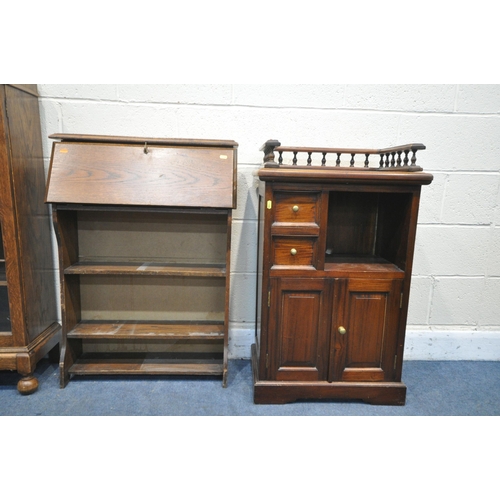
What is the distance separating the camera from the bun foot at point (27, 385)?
1.68 m

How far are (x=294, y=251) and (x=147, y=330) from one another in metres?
0.89

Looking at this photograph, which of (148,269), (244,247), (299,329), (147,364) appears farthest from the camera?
(244,247)

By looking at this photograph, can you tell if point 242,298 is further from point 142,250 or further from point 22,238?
point 22,238

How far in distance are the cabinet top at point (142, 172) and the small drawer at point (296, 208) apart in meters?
0.21

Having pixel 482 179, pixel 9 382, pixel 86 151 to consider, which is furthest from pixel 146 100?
pixel 482 179

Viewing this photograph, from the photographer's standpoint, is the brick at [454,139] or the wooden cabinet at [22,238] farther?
the brick at [454,139]

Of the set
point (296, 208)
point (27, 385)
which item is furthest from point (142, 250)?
point (296, 208)

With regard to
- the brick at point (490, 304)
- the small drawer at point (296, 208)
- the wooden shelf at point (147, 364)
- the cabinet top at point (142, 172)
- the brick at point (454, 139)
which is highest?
the brick at point (454, 139)

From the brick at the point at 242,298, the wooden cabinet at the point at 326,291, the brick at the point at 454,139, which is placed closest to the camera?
the wooden cabinet at the point at 326,291

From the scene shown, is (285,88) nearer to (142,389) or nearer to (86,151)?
(86,151)

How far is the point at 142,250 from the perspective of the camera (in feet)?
6.53

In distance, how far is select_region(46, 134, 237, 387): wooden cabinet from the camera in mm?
1620

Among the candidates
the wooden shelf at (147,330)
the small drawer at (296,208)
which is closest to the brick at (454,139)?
the small drawer at (296,208)

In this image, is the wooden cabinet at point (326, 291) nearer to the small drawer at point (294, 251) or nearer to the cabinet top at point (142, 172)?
the small drawer at point (294, 251)
